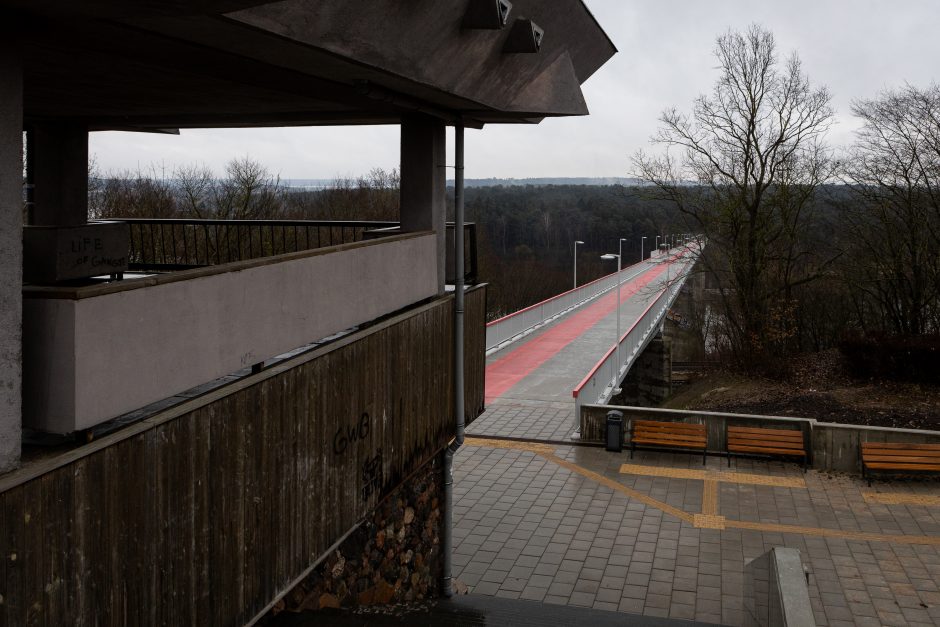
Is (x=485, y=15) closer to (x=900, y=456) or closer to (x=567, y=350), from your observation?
(x=900, y=456)

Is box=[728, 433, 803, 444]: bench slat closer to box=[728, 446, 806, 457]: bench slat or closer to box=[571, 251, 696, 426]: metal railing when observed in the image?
box=[728, 446, 806, 457]: bench slat

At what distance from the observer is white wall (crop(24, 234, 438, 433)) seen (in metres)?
4.16

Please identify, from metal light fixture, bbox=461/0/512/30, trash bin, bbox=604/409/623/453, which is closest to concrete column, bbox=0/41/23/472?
metal light fixture, bbox=461/0/512/30

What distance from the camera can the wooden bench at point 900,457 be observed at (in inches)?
645

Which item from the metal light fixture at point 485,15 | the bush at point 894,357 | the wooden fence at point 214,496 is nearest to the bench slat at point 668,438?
the wooden fence at point 214,496

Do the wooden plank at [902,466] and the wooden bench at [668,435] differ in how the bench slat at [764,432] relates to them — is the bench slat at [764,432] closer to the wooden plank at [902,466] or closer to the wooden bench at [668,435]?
the wooden bench at [668,435]

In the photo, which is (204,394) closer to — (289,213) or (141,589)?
(141,589)

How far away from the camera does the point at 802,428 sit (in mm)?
17734

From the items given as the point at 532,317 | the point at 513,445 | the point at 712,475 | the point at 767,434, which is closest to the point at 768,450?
the point at 767,434

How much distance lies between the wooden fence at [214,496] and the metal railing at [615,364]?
1137cm

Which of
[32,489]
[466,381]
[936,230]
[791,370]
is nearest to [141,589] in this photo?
[32,489]

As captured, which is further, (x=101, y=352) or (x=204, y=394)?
(x=204, y=394)

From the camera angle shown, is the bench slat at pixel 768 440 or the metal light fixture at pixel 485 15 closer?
the metal light fixture at pixel 485 15

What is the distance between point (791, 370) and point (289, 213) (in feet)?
75.2
